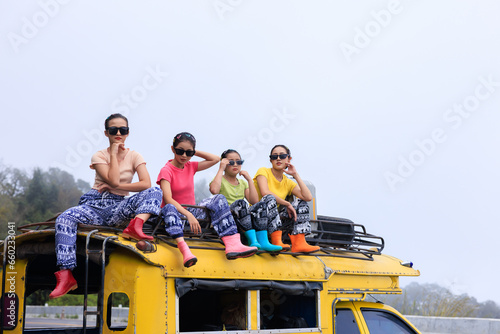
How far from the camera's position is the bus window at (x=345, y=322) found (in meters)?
6.09

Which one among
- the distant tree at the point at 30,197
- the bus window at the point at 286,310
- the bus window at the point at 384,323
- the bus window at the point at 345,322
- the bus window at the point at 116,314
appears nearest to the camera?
the bus window at the point at 116,314

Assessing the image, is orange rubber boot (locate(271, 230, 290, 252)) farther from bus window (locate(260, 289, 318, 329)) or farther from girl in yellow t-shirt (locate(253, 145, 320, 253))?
bus window (locate(260, 289, 318, 329))

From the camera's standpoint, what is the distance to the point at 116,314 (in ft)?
56.3

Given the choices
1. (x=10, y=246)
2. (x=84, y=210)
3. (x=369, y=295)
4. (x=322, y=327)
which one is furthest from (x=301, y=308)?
(x=10, y=246)

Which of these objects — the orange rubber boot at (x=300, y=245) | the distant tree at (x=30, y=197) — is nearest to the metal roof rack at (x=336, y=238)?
the orange rubber boot at (x=300, y=245)

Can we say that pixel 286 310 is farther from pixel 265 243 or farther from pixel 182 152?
pixel 182 152

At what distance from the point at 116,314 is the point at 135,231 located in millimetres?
13293

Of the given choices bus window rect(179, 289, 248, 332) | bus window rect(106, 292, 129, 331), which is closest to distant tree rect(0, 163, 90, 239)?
bus window rect(106, 292, 129, 331)

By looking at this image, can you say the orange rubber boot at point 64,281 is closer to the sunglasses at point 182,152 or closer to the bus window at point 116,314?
the bus window at point 116,314

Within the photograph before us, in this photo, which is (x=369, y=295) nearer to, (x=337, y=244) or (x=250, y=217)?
(x=337, y=244)

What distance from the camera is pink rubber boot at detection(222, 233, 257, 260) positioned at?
4.97m

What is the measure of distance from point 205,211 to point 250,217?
17.1 inches

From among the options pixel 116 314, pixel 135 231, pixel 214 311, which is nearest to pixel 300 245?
pixel 214 311

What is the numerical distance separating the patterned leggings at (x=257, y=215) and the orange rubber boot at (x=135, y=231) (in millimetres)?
1002
